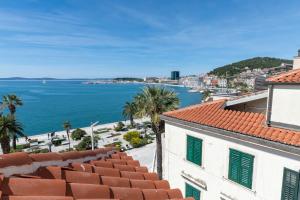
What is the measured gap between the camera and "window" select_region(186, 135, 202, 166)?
42.9ft

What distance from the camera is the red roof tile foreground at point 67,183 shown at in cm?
344

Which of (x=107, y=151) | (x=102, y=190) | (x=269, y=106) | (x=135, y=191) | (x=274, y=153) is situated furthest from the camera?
(x=269, y=106)

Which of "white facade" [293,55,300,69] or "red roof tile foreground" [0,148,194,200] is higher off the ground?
"white facade" [293,55,300,69]

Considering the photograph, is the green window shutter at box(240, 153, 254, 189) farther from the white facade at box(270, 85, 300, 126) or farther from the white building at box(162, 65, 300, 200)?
the white facade at box(270, 85, 300, 126)

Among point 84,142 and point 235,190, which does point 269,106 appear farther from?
point 84,142

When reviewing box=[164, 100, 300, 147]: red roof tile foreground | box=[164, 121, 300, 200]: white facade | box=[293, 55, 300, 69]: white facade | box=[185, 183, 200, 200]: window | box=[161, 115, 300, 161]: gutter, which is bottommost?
box=[185, 183, 200, 200]: window

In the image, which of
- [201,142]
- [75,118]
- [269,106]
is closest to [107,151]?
[201,142]

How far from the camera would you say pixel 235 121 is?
1168 centimetres

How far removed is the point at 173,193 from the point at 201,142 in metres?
7.43

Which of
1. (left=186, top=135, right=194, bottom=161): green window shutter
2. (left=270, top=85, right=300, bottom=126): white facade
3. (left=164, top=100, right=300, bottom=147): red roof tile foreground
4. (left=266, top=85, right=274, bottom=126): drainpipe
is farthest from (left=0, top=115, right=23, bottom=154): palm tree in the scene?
(left=270, top=85, right=300, bottom=126): white facade

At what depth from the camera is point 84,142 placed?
45688mm

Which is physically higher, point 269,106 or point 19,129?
point 269,106

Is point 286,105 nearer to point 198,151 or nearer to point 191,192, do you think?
point 198,151

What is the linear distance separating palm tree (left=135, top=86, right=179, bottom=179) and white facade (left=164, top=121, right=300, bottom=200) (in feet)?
26.4
